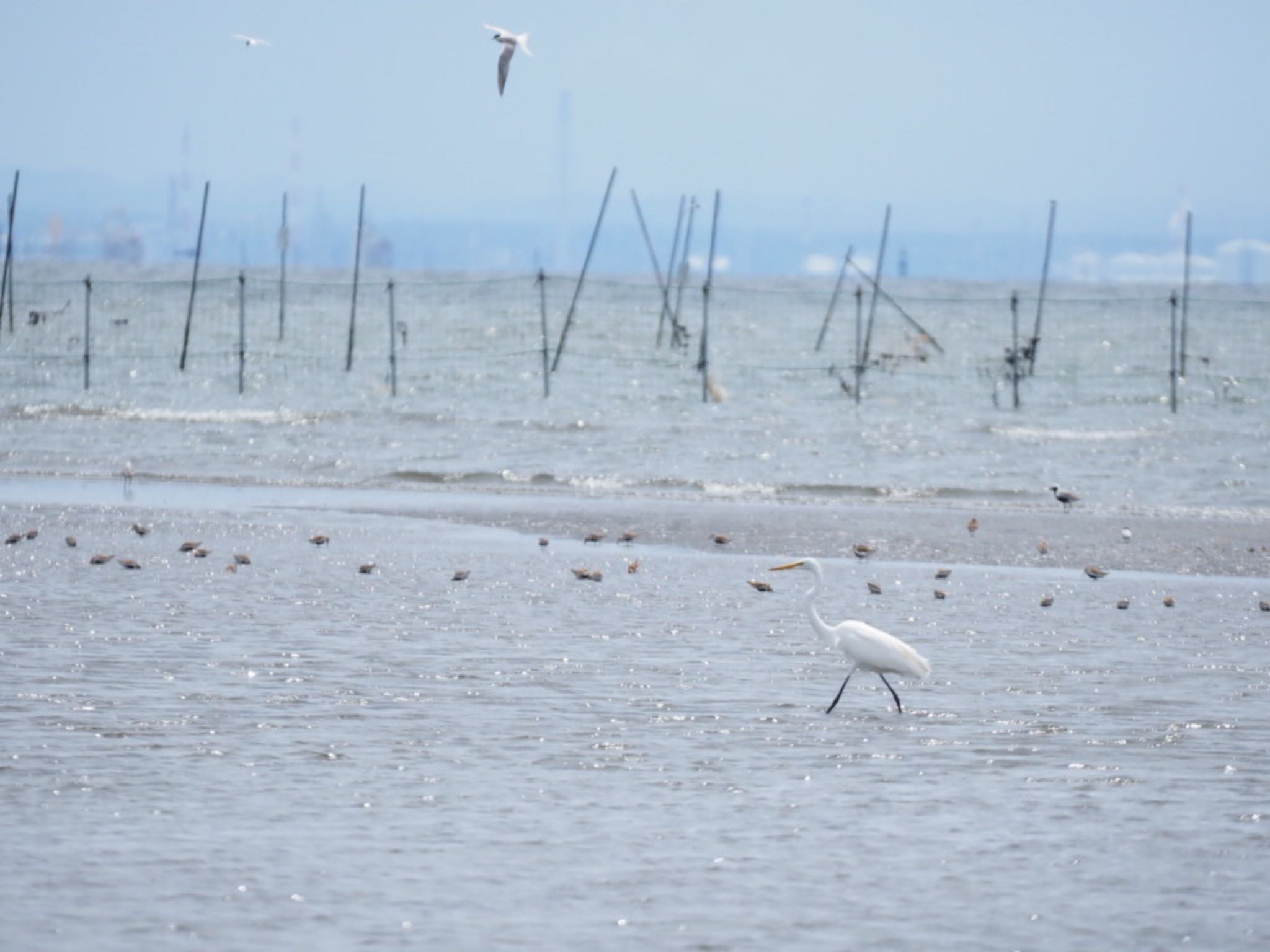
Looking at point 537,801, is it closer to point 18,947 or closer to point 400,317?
point 18,947

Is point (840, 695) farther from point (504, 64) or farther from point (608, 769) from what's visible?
point (504, 64)

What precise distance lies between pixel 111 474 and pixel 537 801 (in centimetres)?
1751

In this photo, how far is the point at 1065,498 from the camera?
70.8ft

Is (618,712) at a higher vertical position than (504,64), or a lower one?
lower

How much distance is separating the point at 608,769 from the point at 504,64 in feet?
27.4

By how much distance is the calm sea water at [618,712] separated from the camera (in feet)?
20.6

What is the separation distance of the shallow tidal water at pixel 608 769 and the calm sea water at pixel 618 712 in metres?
0.03

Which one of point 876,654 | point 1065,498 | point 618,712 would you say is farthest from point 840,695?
point 1065,498

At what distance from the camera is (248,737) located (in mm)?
8586

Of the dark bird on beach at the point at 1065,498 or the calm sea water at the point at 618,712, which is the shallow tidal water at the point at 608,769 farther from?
the dark bird on beach at the point at 1065,498

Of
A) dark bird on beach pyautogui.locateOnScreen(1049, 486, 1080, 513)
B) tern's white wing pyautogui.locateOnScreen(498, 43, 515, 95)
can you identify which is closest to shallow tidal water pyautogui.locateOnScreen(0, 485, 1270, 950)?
tern's white wing pyautogui.locateOnScreen(498, 43, 515, 95)

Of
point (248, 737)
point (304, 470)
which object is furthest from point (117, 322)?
point (248, 737)

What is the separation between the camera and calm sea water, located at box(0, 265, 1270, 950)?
629 cm

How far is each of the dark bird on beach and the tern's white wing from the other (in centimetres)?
894
